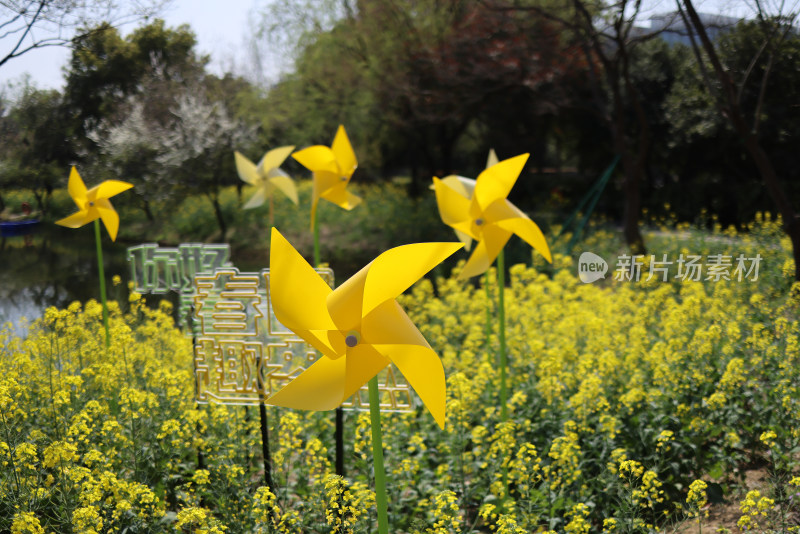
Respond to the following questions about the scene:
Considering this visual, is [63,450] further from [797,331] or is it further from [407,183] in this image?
[407,183]

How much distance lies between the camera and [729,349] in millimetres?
5074

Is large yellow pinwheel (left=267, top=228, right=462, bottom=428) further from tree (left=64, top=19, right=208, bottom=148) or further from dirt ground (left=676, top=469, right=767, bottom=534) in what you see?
tree (left=64, top=19, right=208, bottom=148)

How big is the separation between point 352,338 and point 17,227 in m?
6.31


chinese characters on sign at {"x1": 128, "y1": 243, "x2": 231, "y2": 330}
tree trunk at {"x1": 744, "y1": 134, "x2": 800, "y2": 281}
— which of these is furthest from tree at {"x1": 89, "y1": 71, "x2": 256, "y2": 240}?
tree trunk at {"x1": 744, "y1": 134, "x2": 800, "y2": 281}

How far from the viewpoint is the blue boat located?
7.45 m

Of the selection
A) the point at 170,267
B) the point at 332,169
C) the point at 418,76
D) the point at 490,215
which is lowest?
the point at 170,267

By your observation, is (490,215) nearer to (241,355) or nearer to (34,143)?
(241,355)

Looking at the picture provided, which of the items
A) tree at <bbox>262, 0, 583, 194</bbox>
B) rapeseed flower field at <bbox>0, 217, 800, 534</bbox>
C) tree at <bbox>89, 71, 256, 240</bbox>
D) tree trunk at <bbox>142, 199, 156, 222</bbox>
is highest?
tree at <bbox>262, 0, 583, 194</bbox>

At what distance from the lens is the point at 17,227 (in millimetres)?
7523

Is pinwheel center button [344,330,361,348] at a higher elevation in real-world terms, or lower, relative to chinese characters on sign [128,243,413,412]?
higher

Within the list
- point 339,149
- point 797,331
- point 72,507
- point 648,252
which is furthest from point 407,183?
point 72,507

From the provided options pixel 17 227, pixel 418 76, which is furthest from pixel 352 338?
pixel 418 76

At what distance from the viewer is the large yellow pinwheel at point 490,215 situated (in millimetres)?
4566

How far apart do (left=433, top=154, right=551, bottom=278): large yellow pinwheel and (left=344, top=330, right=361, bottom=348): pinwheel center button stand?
204 cm
